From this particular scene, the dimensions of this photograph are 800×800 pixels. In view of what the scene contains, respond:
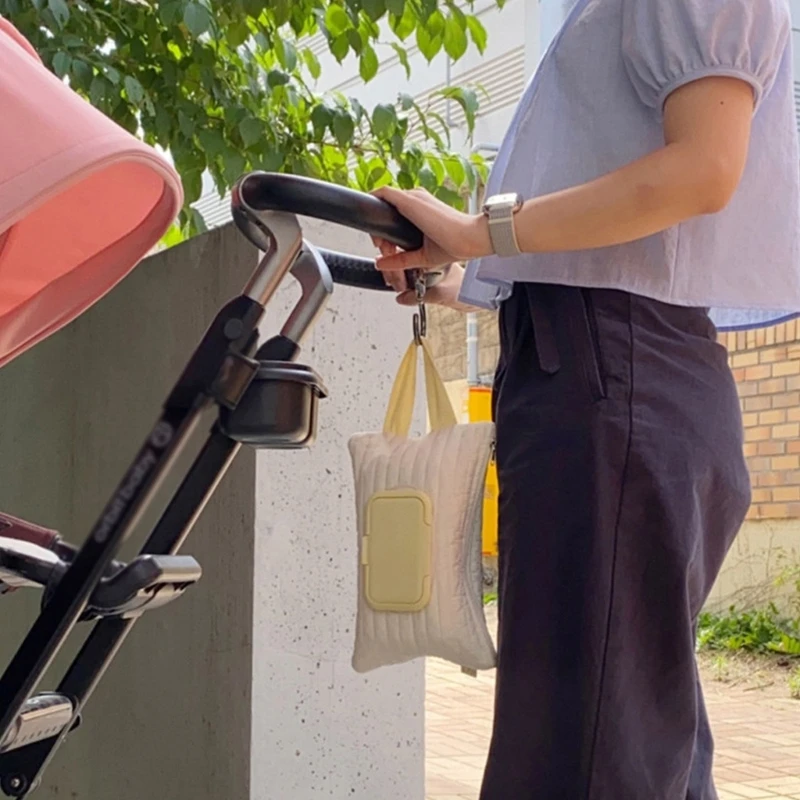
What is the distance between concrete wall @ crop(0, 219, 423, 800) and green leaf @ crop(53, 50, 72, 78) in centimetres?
45

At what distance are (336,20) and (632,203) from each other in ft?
6.18

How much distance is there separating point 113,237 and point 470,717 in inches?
137

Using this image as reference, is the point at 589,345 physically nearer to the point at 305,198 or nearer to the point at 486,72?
the point at 305,198

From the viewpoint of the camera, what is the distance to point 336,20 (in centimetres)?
294

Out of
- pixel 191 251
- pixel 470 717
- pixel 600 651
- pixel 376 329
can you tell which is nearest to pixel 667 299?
pixel 600 651

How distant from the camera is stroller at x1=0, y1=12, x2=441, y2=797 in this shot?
3.64ft

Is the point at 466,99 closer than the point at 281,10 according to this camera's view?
No

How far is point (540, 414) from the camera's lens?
1.28 m

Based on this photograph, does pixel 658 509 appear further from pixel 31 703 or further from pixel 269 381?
pixel 31 703

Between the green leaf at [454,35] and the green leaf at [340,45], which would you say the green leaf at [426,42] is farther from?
the green leaf at [340,45]

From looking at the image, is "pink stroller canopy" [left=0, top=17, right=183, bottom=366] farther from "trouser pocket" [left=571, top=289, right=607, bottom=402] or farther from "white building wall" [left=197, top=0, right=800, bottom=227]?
"white building wall" [left=197, top=0, right=800, bottom=227]

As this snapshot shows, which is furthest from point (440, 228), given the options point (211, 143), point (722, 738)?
point (722, 738)

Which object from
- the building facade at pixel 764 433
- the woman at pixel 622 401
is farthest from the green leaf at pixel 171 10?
the building facade at pixel 764 433

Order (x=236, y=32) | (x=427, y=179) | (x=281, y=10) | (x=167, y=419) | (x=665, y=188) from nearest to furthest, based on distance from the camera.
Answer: (x=167, y=419) → (x=665, y=188) → (x=281, y=10) → (x=236, y=32) → (x=427, y=179)
